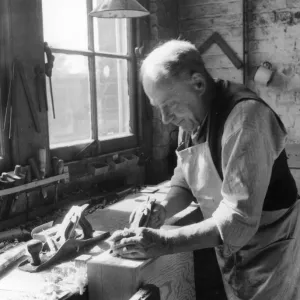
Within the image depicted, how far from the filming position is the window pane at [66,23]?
357cm

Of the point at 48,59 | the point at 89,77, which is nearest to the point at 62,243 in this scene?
the point at 48,59

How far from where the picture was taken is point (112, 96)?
4508mm

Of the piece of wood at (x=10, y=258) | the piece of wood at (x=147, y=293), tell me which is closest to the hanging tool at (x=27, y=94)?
the piece of wood at (x=10, y=258)

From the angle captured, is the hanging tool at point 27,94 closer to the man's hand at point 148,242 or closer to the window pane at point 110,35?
the window pane at point 110,35

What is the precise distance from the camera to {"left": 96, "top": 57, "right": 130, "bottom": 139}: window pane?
169 inches

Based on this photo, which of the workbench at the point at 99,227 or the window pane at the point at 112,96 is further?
the window pane at the point at 112,96

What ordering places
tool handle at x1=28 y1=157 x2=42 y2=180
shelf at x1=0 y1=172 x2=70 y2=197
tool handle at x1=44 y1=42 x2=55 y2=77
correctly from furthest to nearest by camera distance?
tool handle at x1=44 y1=42 x2=55 y2=77
tool handle at x1=28 y1=157 x2=42 y2=180
shelf at x1=0 y1=172 x2=70 y2=197

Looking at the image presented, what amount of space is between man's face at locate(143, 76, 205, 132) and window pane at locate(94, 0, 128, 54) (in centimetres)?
243

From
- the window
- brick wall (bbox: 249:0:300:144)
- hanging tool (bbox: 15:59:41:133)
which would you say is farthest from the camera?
brick wall (bbox: 249:0:300:144)

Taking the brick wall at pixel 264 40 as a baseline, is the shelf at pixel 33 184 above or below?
below

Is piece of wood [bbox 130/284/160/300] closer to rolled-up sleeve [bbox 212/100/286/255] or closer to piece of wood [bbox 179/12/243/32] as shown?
rolled-up sleeve [bbox 212/100/286/255]

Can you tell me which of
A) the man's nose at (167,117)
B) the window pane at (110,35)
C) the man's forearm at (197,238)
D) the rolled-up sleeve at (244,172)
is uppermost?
the window pane at (110,35)

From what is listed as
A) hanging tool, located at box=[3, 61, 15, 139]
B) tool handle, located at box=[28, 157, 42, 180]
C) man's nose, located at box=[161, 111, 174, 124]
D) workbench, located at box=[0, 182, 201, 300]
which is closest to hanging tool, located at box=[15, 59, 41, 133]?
hanging tool, located at box=[3, 61, 15, 139]

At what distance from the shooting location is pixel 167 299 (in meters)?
2.18
